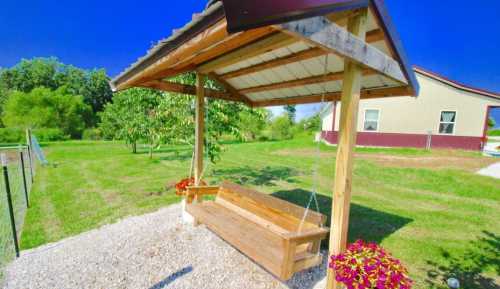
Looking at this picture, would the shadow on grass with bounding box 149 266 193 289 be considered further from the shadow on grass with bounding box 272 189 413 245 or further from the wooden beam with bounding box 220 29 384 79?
the wooden beam with bounding box 220 29 384 79

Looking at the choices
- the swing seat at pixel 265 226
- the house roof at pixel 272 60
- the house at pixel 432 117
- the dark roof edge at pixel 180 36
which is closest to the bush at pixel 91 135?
the house at pixel 432 117

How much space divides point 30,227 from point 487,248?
6.65m

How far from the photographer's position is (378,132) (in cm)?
1277

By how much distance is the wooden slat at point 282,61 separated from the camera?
2.29 meters

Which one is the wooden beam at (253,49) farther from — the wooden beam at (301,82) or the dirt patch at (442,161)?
the dirt patch at (442,161)

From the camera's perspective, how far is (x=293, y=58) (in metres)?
2.53

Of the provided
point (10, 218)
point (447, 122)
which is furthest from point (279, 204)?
point (447, 122)

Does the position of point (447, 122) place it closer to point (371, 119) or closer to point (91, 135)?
point (371, 119)

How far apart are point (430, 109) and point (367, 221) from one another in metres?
11.4

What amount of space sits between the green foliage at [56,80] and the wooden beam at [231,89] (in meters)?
32.3

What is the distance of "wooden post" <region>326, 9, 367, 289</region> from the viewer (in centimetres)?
161

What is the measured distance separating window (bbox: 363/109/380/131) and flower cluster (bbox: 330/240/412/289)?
12892 mm

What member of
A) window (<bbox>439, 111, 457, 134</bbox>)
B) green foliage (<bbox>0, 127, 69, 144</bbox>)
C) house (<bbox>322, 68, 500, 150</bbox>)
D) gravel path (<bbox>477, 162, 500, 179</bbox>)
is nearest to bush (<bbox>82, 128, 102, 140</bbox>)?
green foliage (<bbox>0, 127, 69, 144</bbox>)

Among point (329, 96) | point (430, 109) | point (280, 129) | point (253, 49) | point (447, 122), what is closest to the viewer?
point (253, 49)
